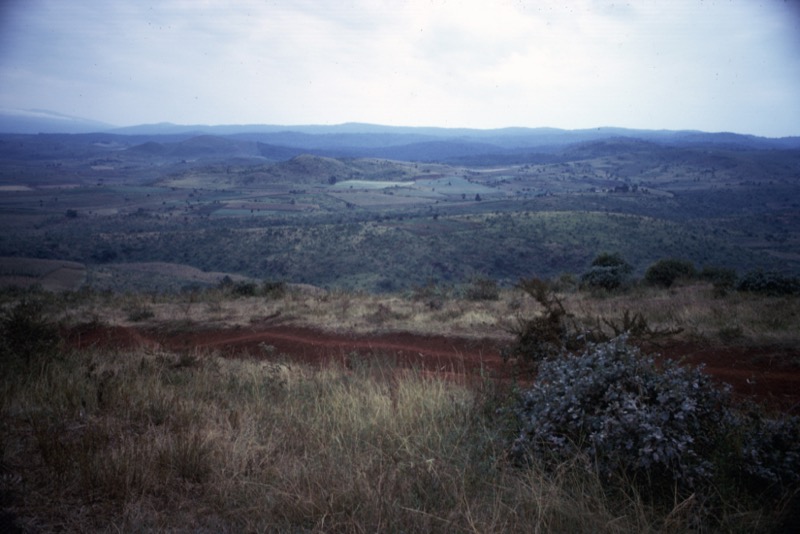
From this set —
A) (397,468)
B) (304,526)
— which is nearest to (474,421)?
(397,468)

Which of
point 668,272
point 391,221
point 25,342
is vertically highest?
point 25,342

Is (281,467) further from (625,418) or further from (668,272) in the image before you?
(668,272)

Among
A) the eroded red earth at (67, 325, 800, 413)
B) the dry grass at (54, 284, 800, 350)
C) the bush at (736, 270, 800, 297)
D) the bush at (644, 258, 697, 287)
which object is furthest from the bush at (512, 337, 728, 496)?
the bush at (644, 258, 697, 287)

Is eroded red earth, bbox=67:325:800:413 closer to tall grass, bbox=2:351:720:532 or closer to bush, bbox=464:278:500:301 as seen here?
tall grass, bbox=2:351:720:532

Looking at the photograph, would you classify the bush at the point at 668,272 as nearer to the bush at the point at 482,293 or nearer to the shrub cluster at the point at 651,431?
the bush at the point at 482,293

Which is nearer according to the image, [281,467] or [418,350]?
[281,467]

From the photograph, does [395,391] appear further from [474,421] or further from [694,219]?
[694,219]

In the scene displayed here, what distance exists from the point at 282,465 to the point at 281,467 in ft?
0.12

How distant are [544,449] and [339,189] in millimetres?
109608

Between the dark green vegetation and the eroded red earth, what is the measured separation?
367 inches

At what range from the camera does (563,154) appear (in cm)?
18888

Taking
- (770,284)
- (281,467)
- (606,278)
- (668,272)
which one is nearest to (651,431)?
(281,467)

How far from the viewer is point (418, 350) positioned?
9961 millimetres

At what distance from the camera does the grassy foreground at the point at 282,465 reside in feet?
8.76
